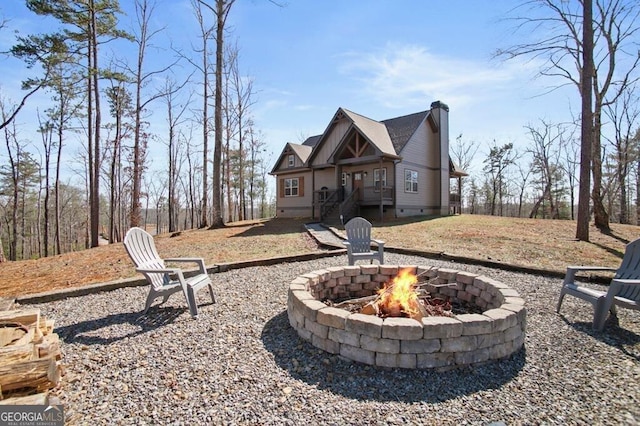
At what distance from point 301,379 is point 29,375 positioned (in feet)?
6.21

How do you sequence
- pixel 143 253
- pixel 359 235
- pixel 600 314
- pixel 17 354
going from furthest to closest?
pixel 359 235 → pixel 143 253 → pixel 600 314 → pixel 17 354

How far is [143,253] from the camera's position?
13.6 ft

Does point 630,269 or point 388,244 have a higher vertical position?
point 630,269

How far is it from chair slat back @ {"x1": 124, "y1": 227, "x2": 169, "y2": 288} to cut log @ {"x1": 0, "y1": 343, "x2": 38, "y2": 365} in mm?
1512

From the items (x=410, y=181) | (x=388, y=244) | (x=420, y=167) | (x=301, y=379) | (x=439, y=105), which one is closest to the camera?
(x=301, y=379)

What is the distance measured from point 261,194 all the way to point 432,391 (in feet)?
108

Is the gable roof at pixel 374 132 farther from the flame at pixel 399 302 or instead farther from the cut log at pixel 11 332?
the cut log at pixel 11 332

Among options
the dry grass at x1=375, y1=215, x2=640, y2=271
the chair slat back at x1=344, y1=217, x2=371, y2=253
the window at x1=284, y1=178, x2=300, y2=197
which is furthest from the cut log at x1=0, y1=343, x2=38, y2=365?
the window at x1=284, y1=178, x2=300, y2=197

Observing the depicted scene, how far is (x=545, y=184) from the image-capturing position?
29.0 meters

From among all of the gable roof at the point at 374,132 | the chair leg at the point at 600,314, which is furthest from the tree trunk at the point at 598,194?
the chair leg at the point at 600,314

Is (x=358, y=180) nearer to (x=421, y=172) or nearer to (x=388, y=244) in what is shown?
(x=421, y=172)

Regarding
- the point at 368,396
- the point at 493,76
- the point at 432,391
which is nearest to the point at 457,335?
the point at 432,391

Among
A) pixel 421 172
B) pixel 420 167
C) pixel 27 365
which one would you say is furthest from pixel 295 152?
pixel 27 365

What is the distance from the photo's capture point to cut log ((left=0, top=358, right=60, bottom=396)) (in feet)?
6.23
